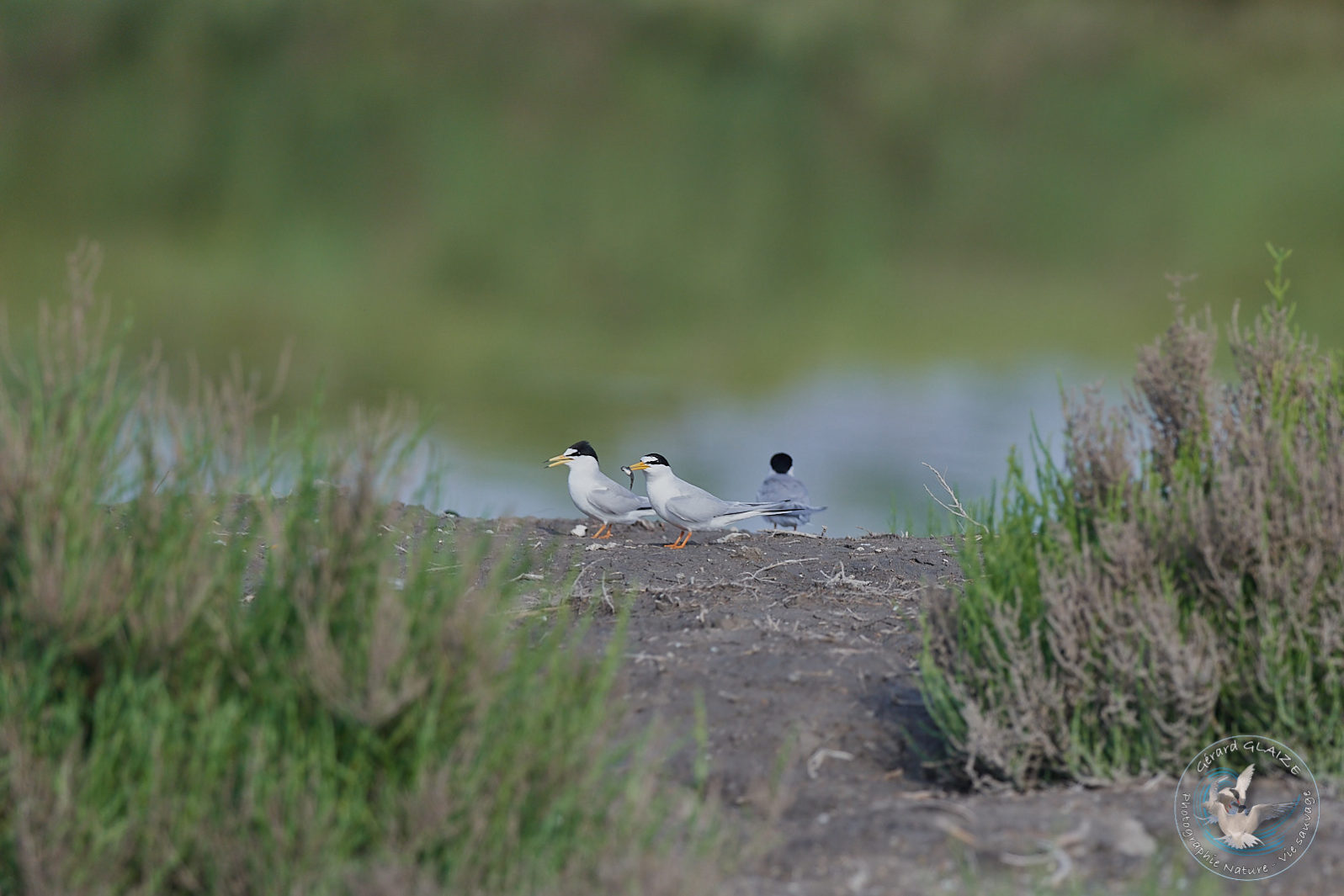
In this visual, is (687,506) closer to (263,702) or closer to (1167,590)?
(1167,590)

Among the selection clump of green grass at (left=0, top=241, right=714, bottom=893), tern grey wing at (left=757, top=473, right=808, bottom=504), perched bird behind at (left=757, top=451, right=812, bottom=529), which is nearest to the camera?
clump of green grass at (left=0, top=241, right=714, bottom=893)

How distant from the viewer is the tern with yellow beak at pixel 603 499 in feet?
21.7

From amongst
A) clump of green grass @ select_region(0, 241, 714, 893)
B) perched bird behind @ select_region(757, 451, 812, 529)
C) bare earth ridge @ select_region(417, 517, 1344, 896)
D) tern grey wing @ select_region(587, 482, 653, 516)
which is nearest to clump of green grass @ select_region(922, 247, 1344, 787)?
bare earth ridge @ select_region(417, 517, 1344, 896)

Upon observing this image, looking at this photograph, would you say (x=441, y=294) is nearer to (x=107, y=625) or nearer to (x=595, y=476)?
(x=595, y=476)

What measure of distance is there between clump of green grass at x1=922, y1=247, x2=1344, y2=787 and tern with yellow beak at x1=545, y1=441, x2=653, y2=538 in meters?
3.30

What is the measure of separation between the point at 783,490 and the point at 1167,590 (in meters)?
4.64

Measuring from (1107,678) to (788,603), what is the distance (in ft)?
5.09

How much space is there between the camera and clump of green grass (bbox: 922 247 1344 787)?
3.05m

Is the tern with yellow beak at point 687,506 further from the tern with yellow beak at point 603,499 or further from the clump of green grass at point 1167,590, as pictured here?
the clump of green grass at point 1167,590

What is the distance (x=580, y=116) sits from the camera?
25.5 meters

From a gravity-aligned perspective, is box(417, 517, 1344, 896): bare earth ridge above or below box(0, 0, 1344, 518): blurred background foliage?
below

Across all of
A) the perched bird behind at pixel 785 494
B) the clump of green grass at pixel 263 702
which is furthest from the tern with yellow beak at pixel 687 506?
the clump of green grass at pixel 263 702

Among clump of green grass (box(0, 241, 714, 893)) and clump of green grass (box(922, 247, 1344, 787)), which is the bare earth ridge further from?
clump of green grass (box(0, 241, 714, 893))

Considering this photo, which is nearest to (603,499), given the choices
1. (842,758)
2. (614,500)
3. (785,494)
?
(614,500)
